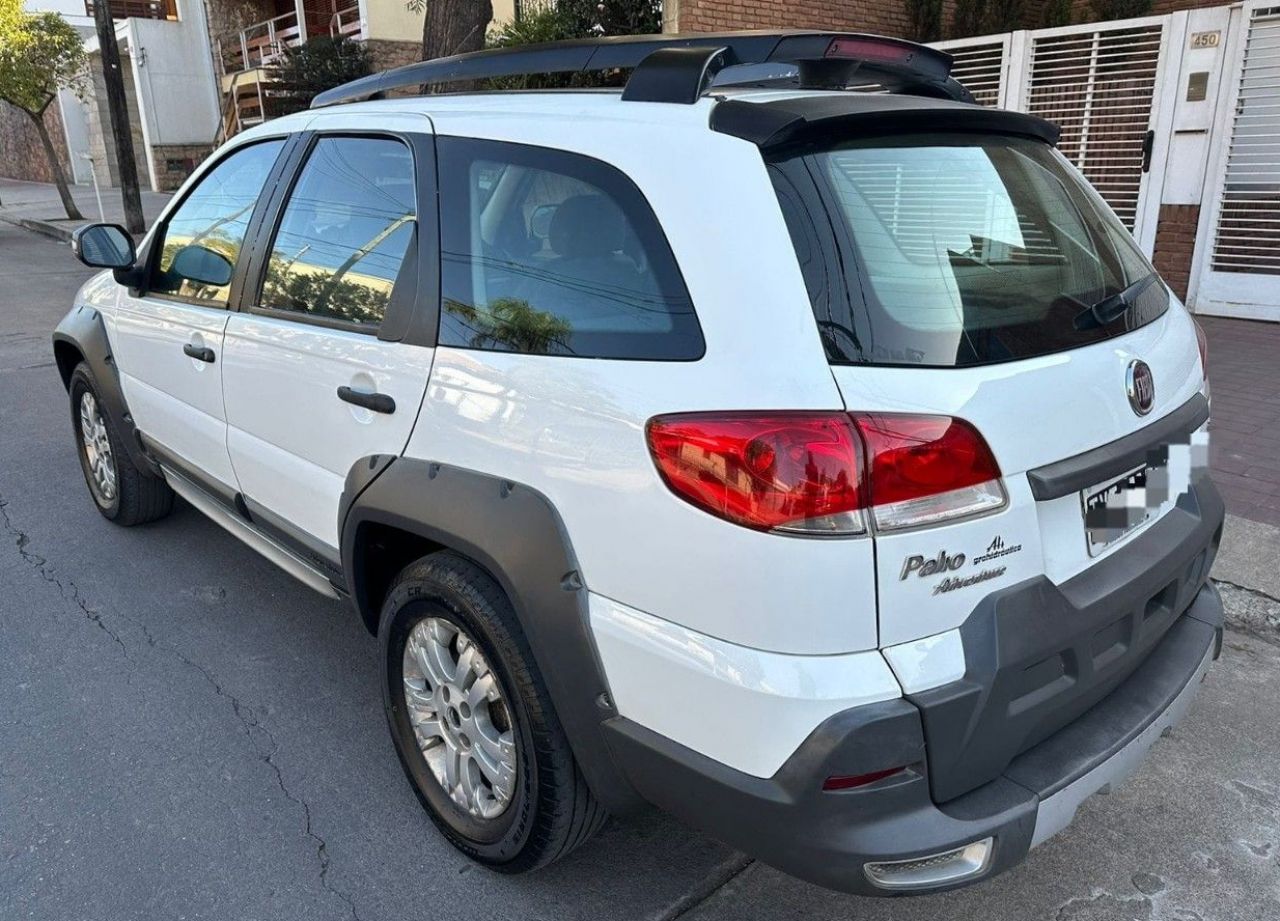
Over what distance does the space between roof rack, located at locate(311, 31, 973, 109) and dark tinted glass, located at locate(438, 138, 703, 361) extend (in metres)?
0.26

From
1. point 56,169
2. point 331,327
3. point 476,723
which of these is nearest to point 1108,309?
point 476,723

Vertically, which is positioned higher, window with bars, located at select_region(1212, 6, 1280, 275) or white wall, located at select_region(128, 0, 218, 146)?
white wall, located at select_region(128, 0, 218, 146)

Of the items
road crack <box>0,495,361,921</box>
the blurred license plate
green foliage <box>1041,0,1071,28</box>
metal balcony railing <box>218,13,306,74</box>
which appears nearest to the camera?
the blurred license plate

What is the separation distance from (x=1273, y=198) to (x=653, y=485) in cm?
805

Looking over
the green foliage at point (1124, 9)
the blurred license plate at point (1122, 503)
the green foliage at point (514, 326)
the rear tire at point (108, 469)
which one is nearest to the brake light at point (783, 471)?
the green foliage at point (514, 326)

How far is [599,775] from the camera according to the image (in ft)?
6.75

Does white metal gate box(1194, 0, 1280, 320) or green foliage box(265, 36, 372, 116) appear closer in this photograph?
white metal gate box(1194, 0, 1280, 320)

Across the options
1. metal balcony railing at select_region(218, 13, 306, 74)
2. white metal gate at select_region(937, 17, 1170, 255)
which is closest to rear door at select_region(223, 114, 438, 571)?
white metal gate at select_region(937, 17, 1170, 255)

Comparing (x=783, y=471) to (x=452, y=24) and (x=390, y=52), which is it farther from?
(x=390, y=52)

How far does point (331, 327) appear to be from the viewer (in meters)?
2.71

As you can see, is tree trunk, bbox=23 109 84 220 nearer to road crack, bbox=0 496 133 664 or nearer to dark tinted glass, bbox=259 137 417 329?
road crack, bbox=0 496 133 664

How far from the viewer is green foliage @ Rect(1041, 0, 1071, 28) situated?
398 inches

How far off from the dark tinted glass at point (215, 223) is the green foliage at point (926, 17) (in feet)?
32.4

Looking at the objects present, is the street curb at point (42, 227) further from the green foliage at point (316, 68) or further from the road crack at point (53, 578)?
the road crack at point (53, 578)
